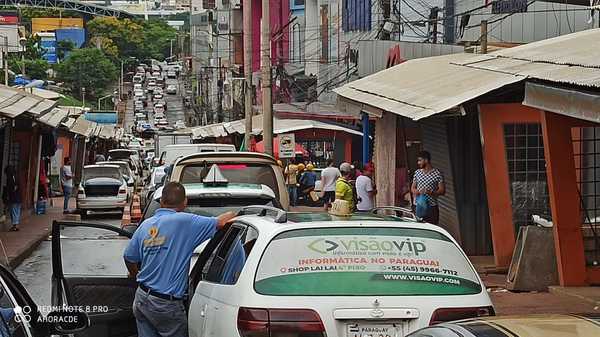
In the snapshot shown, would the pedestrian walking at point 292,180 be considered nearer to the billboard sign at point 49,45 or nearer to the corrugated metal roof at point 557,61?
the corrugated metal roof at point 557,61

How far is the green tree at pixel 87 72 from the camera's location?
122 meters

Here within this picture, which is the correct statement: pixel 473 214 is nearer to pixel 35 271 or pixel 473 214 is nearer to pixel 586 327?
pixel 35 271

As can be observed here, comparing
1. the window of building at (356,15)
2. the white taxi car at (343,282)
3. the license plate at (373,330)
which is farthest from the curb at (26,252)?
the window of building at (356,15)

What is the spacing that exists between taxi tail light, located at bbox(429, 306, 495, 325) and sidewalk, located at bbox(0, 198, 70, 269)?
34.6 ft

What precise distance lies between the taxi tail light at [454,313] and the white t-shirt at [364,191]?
45.7 feet

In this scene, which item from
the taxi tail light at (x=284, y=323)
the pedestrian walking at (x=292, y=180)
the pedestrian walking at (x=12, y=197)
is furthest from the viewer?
the pedestrian walking at (x=292, y=180)

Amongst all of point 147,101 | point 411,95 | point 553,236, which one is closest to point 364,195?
point 411,95

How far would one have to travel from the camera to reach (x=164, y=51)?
193125 mm

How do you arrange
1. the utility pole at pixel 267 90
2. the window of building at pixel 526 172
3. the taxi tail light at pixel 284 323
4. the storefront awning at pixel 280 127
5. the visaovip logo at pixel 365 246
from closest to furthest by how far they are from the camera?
the taxi tail light at pixel 284 323 → the visaovip logo at pixel 365 246 → the window of building at pixel 526 172 → the utility pole at pixel 267 90 → the storefront awning at pixel 280 127

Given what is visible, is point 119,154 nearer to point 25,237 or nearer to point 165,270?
point 25,237

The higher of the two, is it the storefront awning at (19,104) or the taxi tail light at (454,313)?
the storefront awning at (19,104)

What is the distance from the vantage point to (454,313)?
6.93 metres

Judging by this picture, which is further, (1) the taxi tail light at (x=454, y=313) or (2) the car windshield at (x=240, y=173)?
(2) the car windshield at (x=240, y=173)

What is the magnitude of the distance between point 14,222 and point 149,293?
19.2 meters
